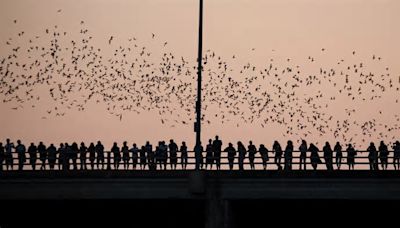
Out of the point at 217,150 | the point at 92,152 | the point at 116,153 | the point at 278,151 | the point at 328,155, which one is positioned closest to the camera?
the point at 217,150

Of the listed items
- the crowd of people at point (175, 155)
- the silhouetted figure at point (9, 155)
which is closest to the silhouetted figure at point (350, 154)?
the crowd of people at point (175, 155)

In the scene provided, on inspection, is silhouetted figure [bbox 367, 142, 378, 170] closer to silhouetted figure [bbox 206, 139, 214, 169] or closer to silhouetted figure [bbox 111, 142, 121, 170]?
silhouetted figure [bbox 206, 139, 214, 169]

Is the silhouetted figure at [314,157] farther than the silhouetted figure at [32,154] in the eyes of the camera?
No

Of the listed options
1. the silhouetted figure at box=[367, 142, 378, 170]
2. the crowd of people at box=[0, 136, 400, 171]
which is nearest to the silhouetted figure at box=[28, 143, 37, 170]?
the crowd of people at box=[0, 136, 400, 171]

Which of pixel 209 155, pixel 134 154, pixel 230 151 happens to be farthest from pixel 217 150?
pixel 134 154

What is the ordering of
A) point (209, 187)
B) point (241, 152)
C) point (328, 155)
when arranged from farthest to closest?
point (241, 152) < point (328, 155) < point (209, 187)

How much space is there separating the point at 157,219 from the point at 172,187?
16.5ft

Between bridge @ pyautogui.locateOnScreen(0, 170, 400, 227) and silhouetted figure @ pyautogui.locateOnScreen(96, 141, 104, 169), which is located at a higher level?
silhouetted figure @ pyautogui.locateOnScreen(96, 141, 104, 169)

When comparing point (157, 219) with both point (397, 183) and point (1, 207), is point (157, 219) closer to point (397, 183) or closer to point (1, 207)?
point (1, 207)

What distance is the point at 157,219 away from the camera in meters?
45.8

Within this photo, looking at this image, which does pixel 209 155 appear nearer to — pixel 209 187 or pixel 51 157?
pixel 209 187

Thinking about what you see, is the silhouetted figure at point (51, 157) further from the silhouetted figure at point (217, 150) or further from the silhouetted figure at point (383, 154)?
the silhouetted figure at point (383, 154)

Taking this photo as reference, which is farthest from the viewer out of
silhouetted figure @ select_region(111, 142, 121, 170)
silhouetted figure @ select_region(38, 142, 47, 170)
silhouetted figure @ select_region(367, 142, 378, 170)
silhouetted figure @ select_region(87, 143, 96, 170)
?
silhouetted figure @ select_region(87, 143, 96, 170)

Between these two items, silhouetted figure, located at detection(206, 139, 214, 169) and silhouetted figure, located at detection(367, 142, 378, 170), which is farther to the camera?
silhouetted figure, located at detection(206, 139, 214, 169)
